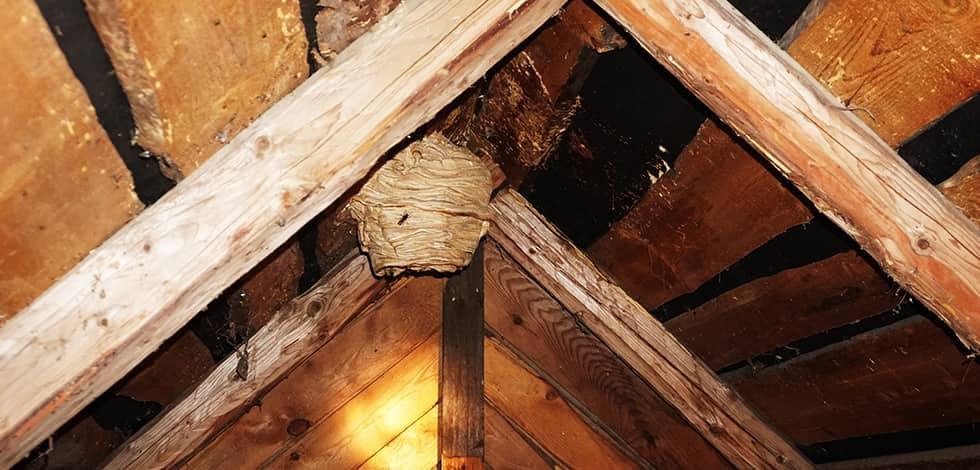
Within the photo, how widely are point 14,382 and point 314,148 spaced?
22.8 inches

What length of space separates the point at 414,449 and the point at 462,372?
0.99ft

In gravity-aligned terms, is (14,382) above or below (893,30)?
below

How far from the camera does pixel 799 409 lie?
2.57m

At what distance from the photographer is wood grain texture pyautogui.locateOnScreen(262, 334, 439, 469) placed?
2697 millimetres

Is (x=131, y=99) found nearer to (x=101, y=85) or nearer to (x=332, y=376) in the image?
(x=101, y=85)

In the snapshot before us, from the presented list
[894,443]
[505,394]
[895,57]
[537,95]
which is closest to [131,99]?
[537,95]

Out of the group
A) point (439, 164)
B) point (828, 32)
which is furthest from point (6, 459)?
point (828, 32)

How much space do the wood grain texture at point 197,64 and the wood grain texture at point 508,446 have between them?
1661mm

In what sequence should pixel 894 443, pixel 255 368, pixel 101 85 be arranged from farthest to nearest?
pixel 255 368, pixel 894 443, pixel 101 85

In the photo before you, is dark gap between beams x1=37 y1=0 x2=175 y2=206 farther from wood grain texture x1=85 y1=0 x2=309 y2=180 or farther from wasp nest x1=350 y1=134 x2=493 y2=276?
wasp nest x1=350 y1=134 x2=493 y2=276

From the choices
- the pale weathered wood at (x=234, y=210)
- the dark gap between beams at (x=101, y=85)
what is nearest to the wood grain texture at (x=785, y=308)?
the pale weathered wood at (x=234, y=210)

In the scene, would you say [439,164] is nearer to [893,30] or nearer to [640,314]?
[640,314]

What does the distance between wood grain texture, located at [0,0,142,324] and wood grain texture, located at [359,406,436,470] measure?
1516 millimetres

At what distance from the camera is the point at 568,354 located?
284 cm
